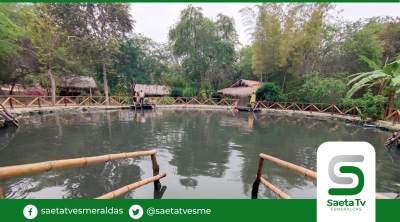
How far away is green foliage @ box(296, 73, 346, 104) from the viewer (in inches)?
647

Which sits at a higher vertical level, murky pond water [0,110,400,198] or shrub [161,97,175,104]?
shrub [161,97,175,104]

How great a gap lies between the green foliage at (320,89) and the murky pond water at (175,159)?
7.80 m

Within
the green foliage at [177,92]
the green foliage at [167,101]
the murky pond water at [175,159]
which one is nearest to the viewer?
the murky pond water at [175,159]

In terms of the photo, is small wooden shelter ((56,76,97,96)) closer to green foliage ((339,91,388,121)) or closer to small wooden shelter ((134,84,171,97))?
small wooden shelter ((134,84,171,97))

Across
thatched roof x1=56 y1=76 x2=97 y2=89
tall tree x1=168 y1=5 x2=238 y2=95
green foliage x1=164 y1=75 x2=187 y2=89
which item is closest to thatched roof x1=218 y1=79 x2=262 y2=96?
tall tree x1=168 y1=5 x2=238 y2=95

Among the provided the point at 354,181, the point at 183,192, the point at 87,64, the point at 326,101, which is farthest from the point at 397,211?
the point at 87,64

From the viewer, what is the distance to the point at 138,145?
6777 millimetres

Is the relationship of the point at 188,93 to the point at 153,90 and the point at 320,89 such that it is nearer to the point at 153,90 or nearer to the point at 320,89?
the point at 153,90

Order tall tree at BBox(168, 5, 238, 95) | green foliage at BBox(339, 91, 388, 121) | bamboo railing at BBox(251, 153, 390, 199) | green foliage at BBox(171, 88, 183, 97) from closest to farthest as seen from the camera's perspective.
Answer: bamboo railing at BBox(251, 153, 390, 199) < green foliage at BBox(339, 91, 388, 121) < tall tree at BBox(168, 5, 238, 95) < green foliage at BBox(171, 88, 183, 97)

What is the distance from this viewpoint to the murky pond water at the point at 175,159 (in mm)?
3869

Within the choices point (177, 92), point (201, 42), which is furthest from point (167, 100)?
point (201, 42)

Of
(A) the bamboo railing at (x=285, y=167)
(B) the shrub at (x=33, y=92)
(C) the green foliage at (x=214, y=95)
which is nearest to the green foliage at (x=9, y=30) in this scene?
(B) the shrub at (x=33, y=92)

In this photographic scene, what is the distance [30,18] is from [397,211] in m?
20.4

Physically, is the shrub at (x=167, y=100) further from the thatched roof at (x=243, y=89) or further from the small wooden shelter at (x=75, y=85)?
the small wooden shelter at (x=75, y=85)
